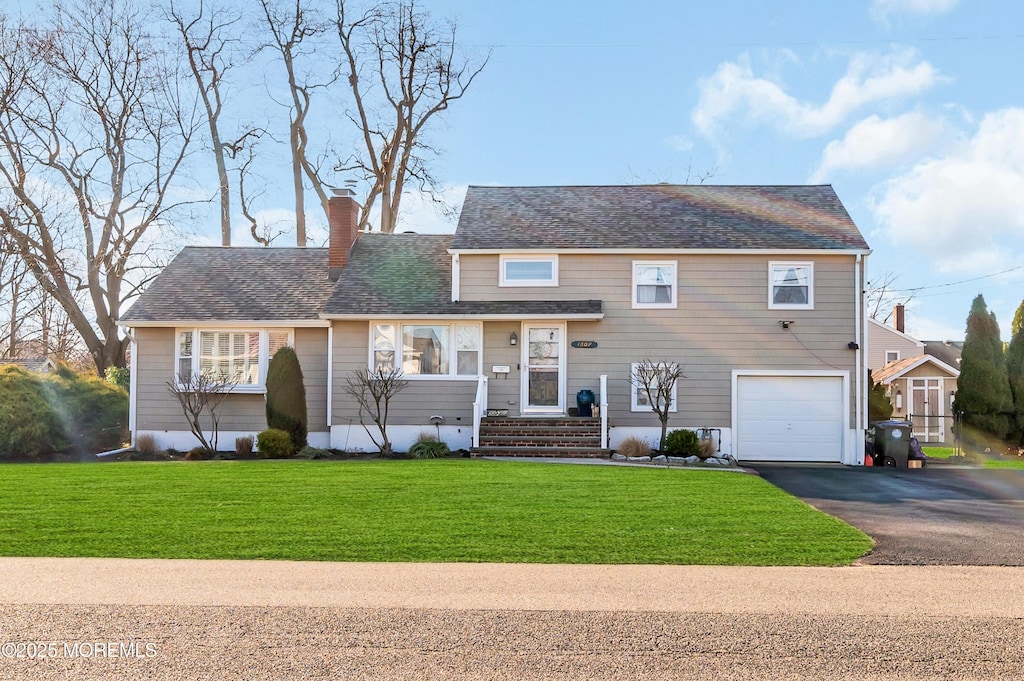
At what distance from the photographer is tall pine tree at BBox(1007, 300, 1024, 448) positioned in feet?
76.7

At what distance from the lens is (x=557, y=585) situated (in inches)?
271

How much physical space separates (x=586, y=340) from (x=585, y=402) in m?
1.40

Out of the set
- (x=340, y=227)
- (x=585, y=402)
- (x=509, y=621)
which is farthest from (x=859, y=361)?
(x=509, y=621)

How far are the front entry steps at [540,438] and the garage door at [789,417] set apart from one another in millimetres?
3467

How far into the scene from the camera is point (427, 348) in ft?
64.7

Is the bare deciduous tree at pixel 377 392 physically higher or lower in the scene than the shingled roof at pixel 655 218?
lower

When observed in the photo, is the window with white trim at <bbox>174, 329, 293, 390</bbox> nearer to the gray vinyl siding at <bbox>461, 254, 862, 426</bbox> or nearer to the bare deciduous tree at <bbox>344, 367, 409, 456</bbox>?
the bare deciduous tree at <bbox>344, 367, 409, 456</bbox>

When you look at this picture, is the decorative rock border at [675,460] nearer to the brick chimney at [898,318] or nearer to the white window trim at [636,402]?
the white window trim at [636,402]

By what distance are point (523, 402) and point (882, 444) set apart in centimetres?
767

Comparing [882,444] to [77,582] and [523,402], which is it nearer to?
[523,402]

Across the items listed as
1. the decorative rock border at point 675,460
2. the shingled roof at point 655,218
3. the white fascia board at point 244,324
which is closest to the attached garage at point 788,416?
the decorative rock border at point 675,460

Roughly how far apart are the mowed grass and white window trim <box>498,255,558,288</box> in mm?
6297

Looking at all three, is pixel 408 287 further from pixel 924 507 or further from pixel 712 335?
pixel 924 507

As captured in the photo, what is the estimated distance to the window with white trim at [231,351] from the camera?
2022cm
